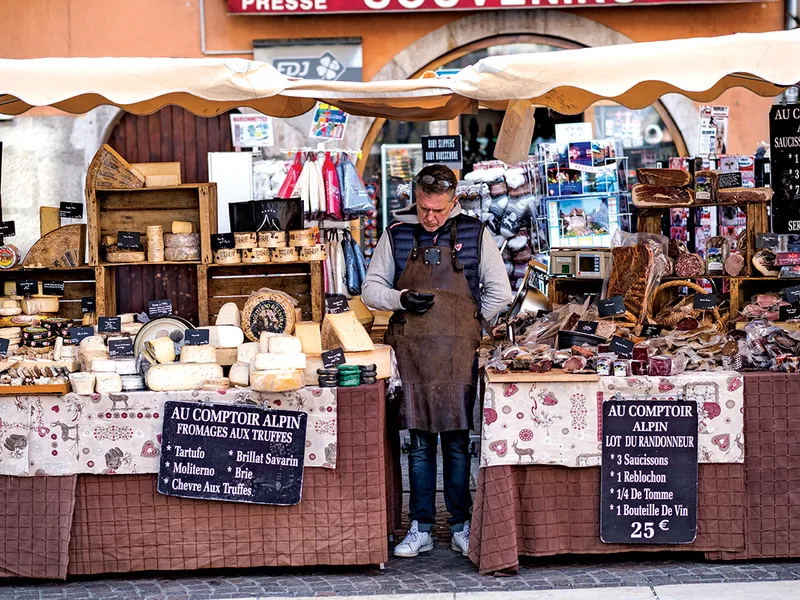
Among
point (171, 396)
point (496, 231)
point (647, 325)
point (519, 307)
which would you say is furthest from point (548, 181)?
point (171, 396)

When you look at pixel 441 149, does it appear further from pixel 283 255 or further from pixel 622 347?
pixel 622 347

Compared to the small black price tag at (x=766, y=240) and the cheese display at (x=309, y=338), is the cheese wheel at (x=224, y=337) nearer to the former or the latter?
the cheese display at (x=309, y=338)

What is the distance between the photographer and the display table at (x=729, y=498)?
4.57 m

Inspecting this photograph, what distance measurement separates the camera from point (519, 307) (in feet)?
21.7

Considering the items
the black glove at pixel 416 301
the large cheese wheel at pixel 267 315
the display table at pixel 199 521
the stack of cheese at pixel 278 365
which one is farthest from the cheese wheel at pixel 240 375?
the black glove at pixel 416 301

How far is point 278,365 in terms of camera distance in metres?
4.53

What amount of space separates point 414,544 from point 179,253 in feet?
7.67

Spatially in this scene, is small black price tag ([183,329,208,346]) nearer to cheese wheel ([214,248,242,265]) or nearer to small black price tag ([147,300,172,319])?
small black price tag ([147,300,172,319])

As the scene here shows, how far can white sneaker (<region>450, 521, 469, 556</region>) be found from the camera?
487 centimetres

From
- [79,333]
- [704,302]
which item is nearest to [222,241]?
[79,333]

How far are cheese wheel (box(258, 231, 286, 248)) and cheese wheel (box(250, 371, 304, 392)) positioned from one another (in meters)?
1.71

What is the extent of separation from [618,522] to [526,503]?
414mm

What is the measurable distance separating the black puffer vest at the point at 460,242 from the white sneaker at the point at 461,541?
3.58ft

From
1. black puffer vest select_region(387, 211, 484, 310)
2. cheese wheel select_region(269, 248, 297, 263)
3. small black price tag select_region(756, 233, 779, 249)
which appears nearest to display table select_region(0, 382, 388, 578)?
black puffer vest select_region(387, 211, 484, 310)
